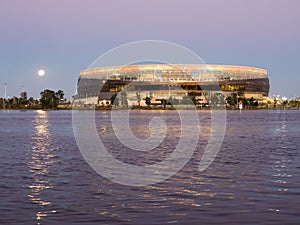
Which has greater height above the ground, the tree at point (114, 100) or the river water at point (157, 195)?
the tree at point (114, 100)

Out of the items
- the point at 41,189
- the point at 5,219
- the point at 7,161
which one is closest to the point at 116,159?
the point at 7,161

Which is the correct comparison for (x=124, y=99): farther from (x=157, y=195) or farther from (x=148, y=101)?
(x=157, y=195)

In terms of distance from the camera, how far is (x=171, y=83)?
158 m

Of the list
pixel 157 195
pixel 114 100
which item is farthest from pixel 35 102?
pixel 157 195

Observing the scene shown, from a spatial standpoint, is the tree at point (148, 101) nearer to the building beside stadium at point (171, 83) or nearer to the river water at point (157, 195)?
the building beside stadium at point (171, 83)

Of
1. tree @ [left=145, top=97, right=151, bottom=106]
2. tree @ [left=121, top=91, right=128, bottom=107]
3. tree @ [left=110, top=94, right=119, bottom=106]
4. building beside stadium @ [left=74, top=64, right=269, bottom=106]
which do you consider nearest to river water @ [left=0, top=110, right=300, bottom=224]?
tree @ [left=145, top=97, right=151, bottom=106]

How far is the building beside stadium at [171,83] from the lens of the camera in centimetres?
15775

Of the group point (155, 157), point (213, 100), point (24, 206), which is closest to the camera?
point (24, 206)

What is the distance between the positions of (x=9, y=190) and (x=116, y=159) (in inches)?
254

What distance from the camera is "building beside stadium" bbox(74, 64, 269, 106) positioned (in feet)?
518

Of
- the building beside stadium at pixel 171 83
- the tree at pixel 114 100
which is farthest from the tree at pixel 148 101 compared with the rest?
the tree at pixel 114 100

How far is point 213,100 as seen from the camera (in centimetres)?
15375

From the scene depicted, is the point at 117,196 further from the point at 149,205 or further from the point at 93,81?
the point at 93,81

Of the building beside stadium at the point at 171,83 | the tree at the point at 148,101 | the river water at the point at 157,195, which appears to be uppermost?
the building beside stadium at the point at 171,83
